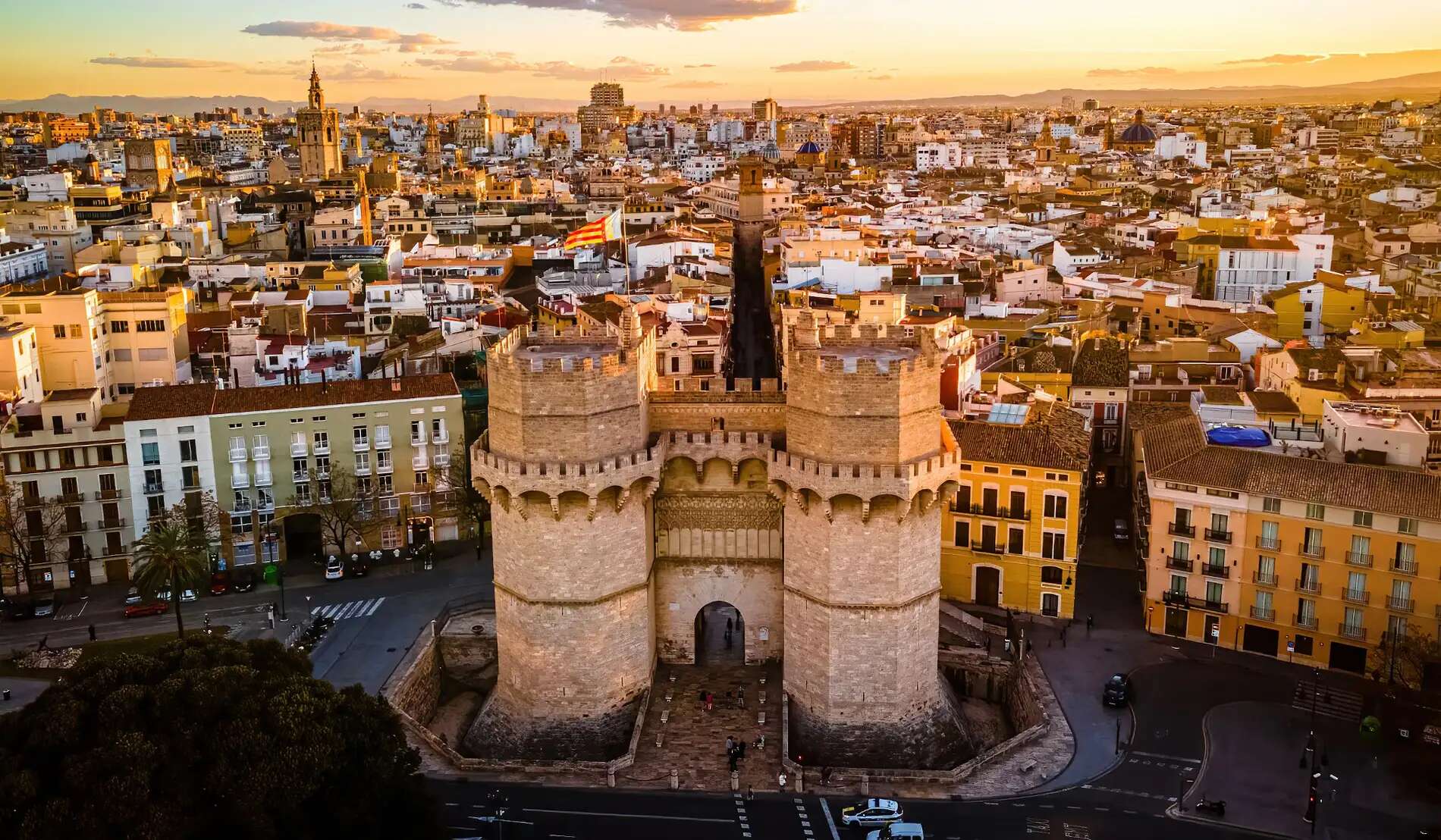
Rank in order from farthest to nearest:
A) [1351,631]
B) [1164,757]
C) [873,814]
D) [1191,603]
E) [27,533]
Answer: [27,533], [1191,603], [1351,631], [1164,757], [873,814]

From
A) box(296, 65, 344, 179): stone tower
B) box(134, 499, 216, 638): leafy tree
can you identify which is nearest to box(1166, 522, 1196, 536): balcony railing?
box(134, 499, 216, 638): leafy tree

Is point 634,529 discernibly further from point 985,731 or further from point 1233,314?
point 1233,314

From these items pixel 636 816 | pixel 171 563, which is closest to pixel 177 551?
pixel 171 563

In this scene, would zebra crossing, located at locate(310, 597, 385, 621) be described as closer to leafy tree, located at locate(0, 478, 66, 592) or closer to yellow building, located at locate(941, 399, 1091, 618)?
leafy tree, located at locate(0, 478, 66, 592)

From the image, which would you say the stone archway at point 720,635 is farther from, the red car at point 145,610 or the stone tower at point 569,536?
the red car at point 145,610

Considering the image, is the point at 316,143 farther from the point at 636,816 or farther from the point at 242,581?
the point at 636,816

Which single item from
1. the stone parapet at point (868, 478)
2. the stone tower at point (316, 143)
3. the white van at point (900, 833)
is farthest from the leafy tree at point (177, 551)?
the stone tower at point (316, 143)

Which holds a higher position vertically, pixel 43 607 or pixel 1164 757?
pixel 43 607
